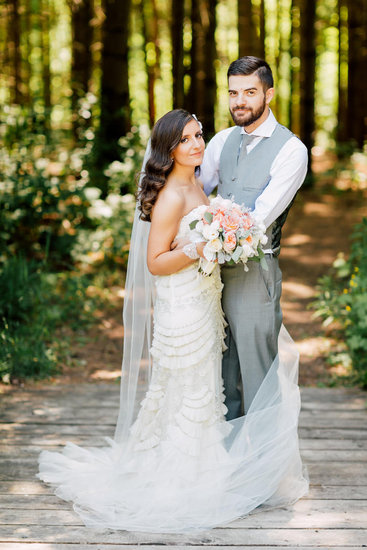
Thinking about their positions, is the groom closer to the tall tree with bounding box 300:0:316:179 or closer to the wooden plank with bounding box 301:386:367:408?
the wooden plank with bounding box 301:386:367:408

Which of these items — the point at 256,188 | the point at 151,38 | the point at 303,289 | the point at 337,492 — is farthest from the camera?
the point at 151,38

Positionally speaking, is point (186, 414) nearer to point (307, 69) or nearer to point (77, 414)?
point (77, 414)

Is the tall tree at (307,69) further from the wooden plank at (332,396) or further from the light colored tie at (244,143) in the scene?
the light colored tie at (244,143)

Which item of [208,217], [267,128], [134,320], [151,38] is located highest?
[151,38]

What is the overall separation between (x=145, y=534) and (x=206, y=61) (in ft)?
35.1

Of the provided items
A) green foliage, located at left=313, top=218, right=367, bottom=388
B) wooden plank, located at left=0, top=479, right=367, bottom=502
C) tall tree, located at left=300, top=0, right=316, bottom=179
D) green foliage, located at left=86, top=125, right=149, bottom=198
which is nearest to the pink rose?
wooden plank, located at left=0, top=479, right=367, bottom=502

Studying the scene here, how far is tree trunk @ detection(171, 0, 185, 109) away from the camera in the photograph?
12.1m

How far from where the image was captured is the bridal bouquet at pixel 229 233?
3.08m

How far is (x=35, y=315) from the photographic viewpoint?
6.64m

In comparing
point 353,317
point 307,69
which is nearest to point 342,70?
point 307,69

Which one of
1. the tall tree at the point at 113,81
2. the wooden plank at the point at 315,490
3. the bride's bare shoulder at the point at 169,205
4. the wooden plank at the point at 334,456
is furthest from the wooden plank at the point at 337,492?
the tall tree at the point at 113,81

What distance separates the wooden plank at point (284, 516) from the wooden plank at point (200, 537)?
51 mm

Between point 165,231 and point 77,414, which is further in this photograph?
point 77,414

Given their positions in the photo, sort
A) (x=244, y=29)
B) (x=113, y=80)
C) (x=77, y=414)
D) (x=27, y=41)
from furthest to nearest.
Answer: (x=27, y=41) < (x=244, y=29) < (x=113, y=80) < (x=77, y=414)
